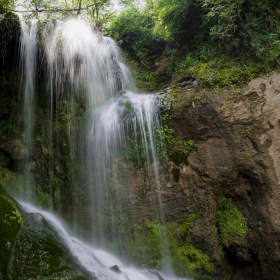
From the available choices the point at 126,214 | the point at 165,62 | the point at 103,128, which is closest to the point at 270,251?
the point at 126,214

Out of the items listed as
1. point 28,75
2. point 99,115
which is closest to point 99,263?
point 99,115

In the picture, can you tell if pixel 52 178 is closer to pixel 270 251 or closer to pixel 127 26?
pixel 270 251

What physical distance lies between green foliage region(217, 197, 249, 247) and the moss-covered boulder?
403 centimetres

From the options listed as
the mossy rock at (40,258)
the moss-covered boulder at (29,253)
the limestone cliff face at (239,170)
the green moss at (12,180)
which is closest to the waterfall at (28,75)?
the green moss at (12,180)

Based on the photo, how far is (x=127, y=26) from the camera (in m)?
11.3

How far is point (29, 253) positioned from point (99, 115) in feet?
17.0

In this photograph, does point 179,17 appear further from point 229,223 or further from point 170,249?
point 170,249

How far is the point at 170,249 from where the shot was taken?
6.61 metres

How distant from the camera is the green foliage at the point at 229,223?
253 inches

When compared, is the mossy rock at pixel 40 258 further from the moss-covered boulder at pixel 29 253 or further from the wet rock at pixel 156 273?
the wet rock at pixel 156 273

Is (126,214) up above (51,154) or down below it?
below

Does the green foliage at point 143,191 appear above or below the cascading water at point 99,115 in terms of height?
below

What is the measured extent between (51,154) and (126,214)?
2.94m

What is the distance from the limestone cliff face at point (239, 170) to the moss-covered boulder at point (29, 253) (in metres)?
3.83
